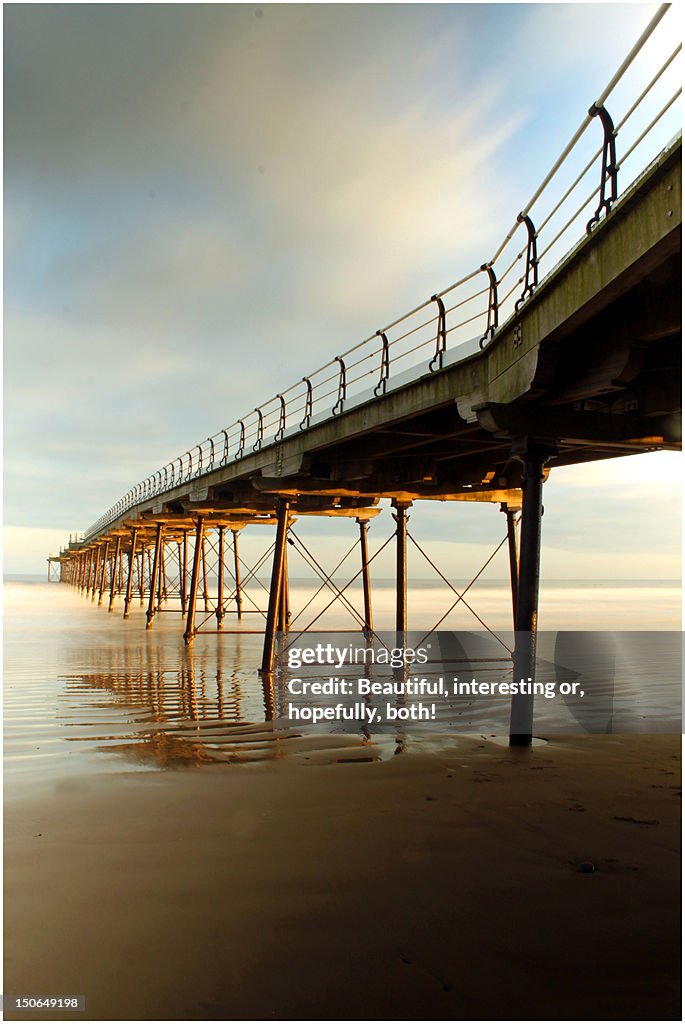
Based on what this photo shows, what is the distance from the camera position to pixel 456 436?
1161cm

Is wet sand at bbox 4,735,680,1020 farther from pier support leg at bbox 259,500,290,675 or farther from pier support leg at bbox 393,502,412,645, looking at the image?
pier support leg at bbox 393,502,412,645

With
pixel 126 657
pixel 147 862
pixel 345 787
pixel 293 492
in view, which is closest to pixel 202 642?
pixel 126 657

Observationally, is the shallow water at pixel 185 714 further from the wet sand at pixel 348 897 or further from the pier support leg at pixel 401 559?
the pier support leg at pixel 401 559

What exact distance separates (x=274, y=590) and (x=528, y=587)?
344 inches

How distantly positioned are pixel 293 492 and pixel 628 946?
13644 mm

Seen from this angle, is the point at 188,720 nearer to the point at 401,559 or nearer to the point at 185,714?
the point at 185,714

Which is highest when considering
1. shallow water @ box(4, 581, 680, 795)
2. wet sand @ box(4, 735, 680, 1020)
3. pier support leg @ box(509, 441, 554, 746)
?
pier support leg @ box(509, 441, 554, 746)

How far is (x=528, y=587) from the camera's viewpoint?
841 centimetres

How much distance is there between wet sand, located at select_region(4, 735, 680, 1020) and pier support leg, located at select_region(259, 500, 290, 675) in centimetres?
888

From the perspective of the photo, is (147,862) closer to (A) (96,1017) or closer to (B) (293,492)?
(A) (96,1017)

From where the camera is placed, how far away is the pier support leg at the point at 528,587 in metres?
8.17

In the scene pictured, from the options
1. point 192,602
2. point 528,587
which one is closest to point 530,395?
point 528,587

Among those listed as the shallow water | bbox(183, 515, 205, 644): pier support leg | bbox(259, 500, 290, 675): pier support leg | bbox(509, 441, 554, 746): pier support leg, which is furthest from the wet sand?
bbox(183, 515, 205, 644): pier support leg

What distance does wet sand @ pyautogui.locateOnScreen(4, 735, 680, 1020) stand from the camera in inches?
123
